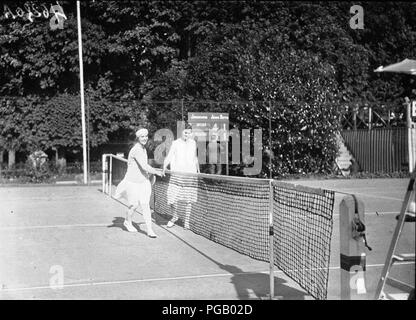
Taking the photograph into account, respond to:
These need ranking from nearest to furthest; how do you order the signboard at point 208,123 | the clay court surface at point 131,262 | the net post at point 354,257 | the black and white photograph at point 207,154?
1. the net post at point 354,257
2. the clay court surface at point 131,262
3. the black and white photograph at point 207,154
4. the signboard at point 208,123

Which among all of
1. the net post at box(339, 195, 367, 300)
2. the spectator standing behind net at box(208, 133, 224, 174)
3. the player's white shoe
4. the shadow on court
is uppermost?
the spectator standing behind net at box(208, 133, 224, 174)

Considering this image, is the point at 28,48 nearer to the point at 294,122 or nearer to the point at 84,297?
the point at 294,122

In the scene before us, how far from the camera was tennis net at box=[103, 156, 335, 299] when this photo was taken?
636 centimetres

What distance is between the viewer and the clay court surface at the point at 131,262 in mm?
5984

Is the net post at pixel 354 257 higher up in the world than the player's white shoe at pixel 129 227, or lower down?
higher up

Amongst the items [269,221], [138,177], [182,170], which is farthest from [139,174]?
[269,221]

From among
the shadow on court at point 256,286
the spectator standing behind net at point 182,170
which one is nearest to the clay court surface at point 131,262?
the shadow on court at point 256,286

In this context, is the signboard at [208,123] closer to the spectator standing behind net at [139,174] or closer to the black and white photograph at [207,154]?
the black and white photograph at [207,154]

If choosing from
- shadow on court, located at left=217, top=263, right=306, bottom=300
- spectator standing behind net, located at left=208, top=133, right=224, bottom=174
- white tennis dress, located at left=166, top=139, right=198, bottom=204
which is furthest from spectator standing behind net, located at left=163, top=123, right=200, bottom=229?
spectator standing behind net, located at left=208, top=133, right=224, bottom=174

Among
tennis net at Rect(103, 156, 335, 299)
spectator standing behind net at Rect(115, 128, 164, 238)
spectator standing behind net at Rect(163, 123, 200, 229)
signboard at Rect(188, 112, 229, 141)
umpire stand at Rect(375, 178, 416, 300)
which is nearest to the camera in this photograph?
umpire stand at Rect(375, 178, 416, 300)

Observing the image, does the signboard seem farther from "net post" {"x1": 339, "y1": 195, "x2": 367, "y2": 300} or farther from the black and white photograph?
"net post" {"x1": 339, "y1": 195, "x2": 367, "y2": 300}

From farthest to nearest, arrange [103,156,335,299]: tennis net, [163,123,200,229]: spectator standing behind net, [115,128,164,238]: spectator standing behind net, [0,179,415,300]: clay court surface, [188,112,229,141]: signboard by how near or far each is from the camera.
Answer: [188,112,229,141]: signboard
[163,123,200,229]: spectator standing behind net
[115,128,164,238]: spectator standing behind net
[103,156,335,299]: tennis net
[0,179,415,300]: clay court surface

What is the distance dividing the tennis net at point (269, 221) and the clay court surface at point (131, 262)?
20cm

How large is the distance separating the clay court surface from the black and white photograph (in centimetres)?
4
